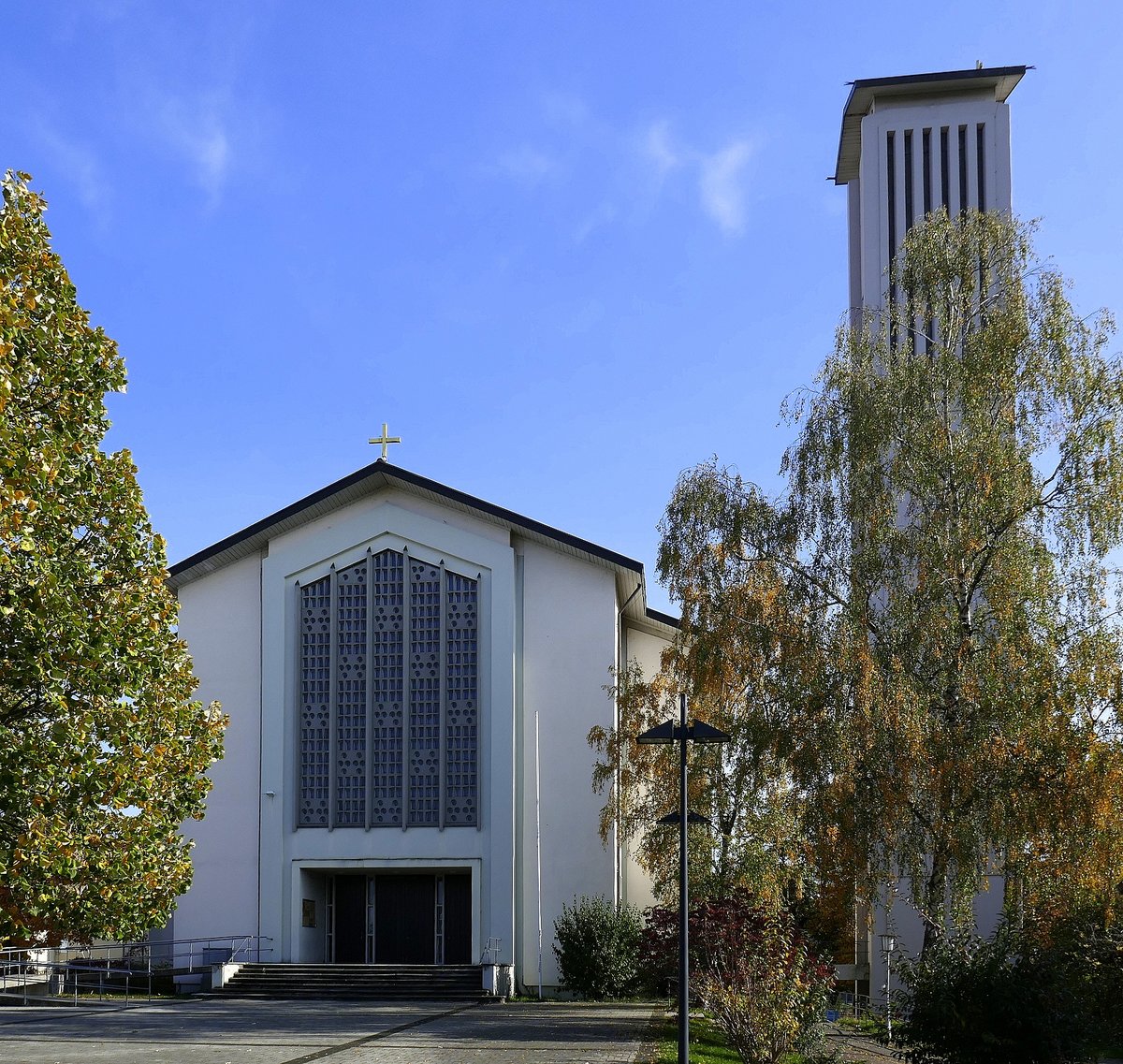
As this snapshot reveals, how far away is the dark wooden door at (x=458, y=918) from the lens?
93.3ft

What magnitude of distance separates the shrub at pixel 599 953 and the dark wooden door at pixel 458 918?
3095 millimetres

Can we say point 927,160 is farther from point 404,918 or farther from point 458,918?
point 404,918

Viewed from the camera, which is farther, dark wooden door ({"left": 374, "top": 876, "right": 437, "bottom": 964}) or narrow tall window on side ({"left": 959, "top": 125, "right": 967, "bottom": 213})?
narrow tall window on side ({"left": 959, "top": 125, "right": 967, "bottom": 213})

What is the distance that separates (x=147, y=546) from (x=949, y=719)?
38.6 feet

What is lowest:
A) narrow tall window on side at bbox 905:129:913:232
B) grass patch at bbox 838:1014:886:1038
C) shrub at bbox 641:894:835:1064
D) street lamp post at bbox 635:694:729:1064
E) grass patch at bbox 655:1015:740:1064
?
grass patch at bbox 838:1014:886:1038

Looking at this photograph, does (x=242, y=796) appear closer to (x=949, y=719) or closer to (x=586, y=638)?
(x=586, y=638)

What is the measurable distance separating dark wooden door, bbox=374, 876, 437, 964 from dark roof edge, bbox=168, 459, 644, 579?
7.89 metres

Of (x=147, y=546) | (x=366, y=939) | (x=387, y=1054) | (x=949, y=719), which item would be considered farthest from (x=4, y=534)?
(x=366, y=939)

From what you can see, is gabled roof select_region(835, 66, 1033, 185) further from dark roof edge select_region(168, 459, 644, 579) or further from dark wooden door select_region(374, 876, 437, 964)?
dark wooden door select_region(374, 876, 437, 964)

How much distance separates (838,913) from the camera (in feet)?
75.4

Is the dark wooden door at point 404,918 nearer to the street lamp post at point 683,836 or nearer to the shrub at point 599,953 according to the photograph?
the shrub at point 599,953

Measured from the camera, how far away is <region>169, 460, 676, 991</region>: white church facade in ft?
90.2

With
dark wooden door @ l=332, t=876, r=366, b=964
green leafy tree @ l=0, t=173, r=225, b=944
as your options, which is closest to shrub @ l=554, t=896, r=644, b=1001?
dark wooden door @ l=332, t=876, r=366, b=964

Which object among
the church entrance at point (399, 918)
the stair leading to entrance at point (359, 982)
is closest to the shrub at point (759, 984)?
the stair leading to entrance at point (359, 982)
